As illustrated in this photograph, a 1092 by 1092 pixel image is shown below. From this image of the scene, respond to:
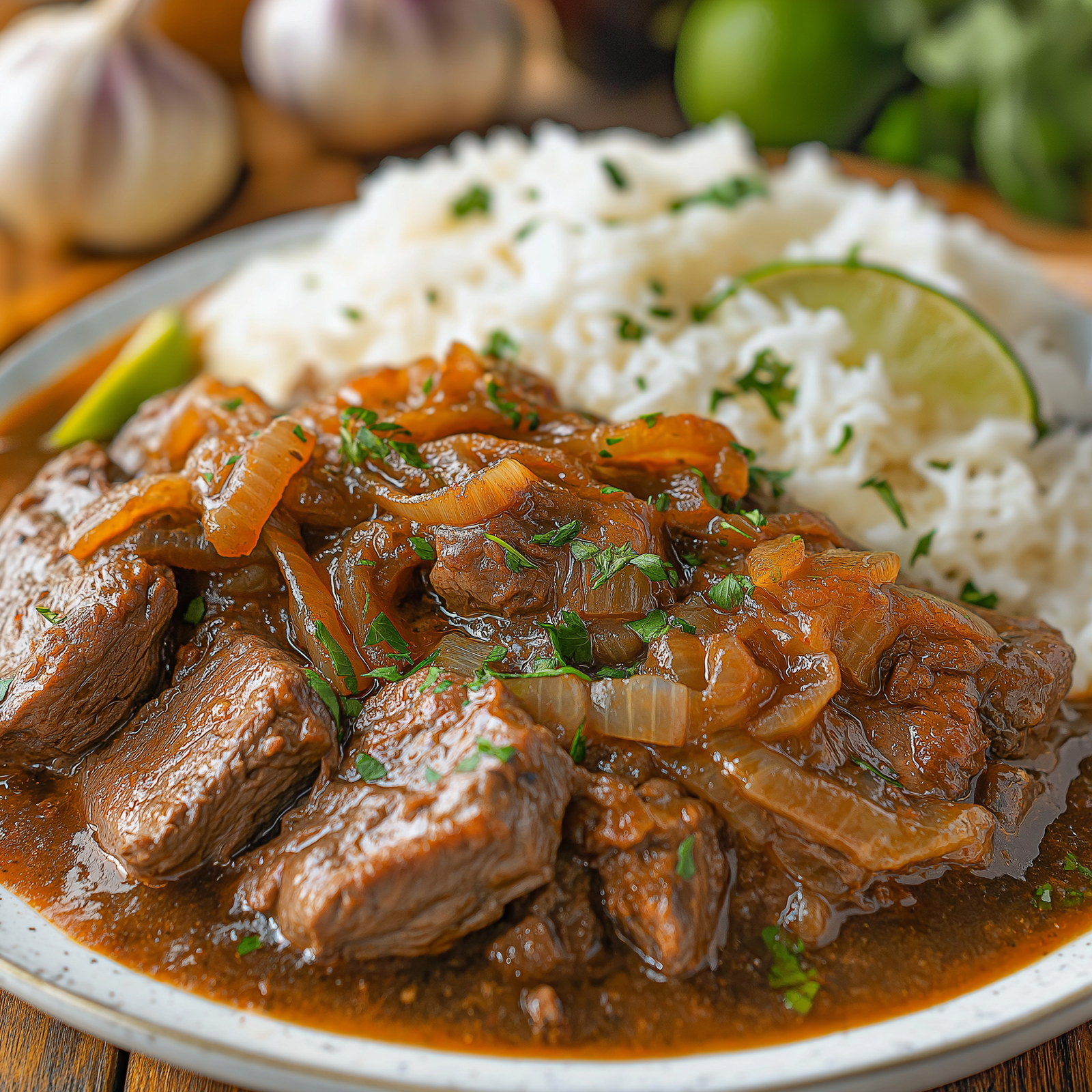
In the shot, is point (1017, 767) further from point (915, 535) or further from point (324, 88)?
point (324, 88)

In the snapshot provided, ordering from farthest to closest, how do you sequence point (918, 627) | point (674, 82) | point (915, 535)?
point (674, 82)
point (915, 535)
point (918, 627)

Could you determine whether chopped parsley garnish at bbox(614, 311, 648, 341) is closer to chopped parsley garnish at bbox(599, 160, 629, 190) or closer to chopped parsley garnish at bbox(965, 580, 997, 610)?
chopped parsley garnish at bbox(599, 160, 629, 190)

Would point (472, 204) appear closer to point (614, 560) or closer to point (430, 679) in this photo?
point (614, 560)

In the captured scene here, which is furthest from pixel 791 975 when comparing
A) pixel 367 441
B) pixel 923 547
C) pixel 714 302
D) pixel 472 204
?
pixel 472 204

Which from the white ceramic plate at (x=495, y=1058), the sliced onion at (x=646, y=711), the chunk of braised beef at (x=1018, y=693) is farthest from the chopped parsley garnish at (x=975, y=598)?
the sliced onion at (x=646, y=711)

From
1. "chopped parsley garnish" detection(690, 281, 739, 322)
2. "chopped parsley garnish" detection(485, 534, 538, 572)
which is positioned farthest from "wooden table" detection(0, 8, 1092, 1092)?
"chopped parsley garnish" detection(690, 281, 739, 322)

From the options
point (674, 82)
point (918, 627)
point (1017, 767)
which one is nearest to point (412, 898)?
point (918, 627)
